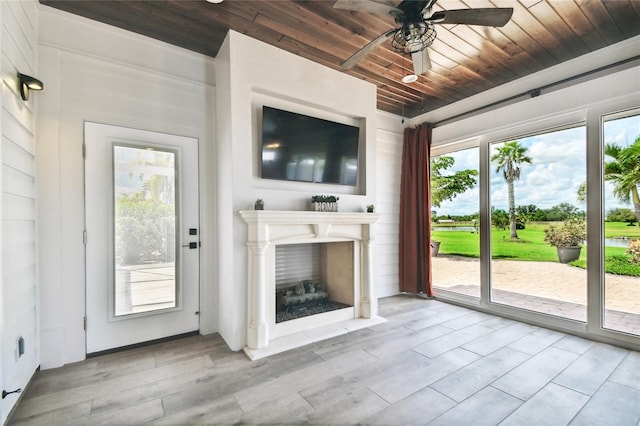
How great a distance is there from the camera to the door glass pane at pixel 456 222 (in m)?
4.05

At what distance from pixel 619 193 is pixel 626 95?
0.94 meters

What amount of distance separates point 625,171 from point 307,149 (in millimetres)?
3206

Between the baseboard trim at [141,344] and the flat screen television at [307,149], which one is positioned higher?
the flat screen television at [307,149]

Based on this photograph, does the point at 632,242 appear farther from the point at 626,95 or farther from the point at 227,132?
the point at 227,132

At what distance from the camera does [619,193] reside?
2789mm

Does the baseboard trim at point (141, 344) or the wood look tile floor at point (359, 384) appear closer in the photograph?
the wood look tile floor at point (359, 384)

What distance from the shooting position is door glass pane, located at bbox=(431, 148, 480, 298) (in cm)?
405

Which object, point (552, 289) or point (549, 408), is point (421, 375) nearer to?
point (549, 408)

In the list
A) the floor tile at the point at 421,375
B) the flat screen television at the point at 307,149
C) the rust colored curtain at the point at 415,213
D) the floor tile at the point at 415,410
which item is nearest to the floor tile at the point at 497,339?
the floor tile at the point at 421,375

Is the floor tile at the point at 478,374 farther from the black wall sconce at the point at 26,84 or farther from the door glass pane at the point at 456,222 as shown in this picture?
the black wall sconce at the point at 26,84

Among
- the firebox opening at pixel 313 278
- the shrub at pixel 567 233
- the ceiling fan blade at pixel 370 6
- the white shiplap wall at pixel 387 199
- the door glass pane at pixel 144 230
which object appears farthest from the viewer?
the white shiplap wall at pixel 387 199

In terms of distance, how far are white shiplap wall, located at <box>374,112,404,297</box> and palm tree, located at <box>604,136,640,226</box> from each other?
2.51 meters

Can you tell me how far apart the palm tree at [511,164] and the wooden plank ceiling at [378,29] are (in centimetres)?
88

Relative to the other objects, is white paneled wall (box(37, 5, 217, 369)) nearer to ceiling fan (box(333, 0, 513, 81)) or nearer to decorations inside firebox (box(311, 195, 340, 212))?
decorations inside firebox (box(311, 195, 340, 212))
